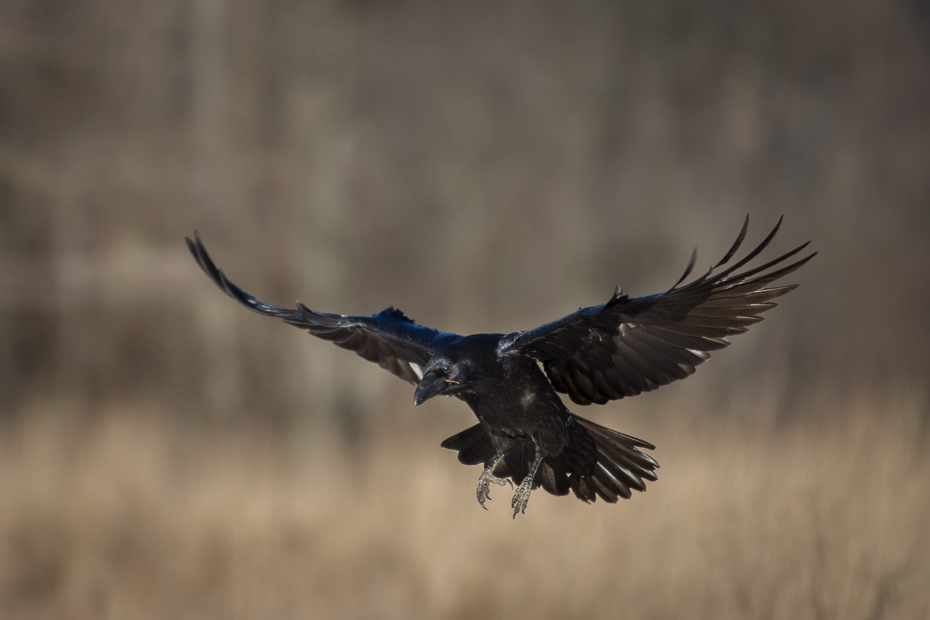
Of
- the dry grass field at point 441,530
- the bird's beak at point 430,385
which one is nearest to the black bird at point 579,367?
the bird's beak at point 430,385

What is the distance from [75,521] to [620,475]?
357cm

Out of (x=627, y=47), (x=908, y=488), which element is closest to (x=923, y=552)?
(x=908, y=488)

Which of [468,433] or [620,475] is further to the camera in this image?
[468,433]

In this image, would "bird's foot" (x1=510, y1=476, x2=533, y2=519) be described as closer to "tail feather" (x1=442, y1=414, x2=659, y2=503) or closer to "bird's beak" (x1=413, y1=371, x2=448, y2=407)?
"tail feather" (x1=442, y1=414, x2=659, y2=503)

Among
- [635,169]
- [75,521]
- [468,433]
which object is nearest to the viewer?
[468,433]

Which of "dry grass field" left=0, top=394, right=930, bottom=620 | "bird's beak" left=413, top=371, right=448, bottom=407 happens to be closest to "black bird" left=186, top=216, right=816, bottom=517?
"bird's beak" left=413, top=371, right=448, bottom=407

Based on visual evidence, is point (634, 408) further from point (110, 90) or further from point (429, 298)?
point (110, 90)

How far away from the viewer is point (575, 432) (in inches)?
85.6

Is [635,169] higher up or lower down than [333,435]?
higher up

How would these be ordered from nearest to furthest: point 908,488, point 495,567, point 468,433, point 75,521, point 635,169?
point 468,433 < point 908,488 < point 495,567 < point 75,521 < point 635,169

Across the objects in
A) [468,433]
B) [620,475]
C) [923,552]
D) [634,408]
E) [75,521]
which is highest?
[634,408]

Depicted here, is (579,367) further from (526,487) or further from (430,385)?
(430,385)

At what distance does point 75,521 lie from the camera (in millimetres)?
4332

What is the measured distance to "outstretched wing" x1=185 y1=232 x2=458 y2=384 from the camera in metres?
2.22
